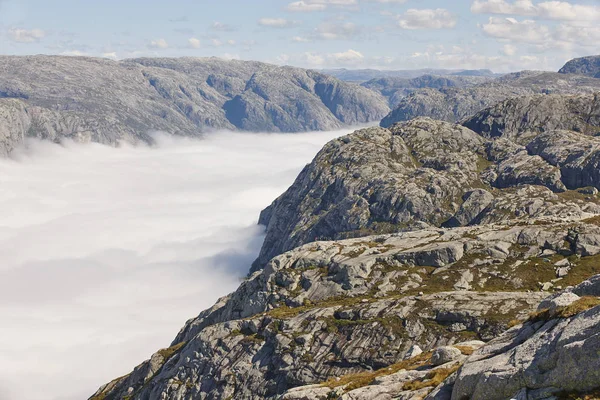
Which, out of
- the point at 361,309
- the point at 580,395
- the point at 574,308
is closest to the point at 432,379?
the point at 574,308

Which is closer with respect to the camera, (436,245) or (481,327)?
(481,327)

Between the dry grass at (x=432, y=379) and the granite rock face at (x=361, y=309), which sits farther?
the granite rock face at (x=361, y=309)

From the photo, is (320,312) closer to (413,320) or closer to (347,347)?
(347,347)

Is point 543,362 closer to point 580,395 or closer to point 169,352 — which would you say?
point 580,395

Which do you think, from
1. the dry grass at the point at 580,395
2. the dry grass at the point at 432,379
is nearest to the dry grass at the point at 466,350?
the dry grass at the point at 432,379

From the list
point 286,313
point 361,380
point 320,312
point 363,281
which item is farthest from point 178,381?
point 361,380

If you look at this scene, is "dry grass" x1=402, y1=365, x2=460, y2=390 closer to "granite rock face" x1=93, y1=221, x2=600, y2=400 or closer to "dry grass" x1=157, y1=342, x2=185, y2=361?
"granite rock face" x1=93, y1=221, x2=600, y2=400

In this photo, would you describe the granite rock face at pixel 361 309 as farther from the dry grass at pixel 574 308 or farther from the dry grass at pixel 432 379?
the dry grass at pixel 574 308

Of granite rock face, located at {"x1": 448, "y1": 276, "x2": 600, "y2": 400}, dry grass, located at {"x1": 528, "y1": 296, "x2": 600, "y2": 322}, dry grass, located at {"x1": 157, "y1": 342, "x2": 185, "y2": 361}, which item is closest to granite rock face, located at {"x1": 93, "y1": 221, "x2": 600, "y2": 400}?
dry grass, located at {"x1": 157, "y1": 342, "x2": 185, "y2": 361}
